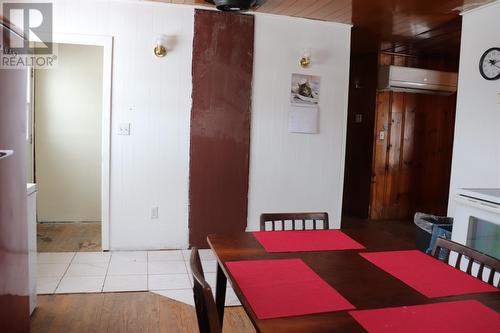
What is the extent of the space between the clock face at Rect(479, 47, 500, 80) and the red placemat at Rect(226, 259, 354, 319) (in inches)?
105

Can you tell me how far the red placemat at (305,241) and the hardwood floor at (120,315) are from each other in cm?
84

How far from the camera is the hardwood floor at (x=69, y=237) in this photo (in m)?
3.95

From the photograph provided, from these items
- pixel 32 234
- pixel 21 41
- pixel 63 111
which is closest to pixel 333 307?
pixel 21 41

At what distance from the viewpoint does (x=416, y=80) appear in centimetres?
528

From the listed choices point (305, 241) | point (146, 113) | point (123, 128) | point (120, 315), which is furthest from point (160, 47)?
point (305, 241)

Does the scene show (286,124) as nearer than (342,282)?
No

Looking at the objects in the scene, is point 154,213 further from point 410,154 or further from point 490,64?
point 410,154

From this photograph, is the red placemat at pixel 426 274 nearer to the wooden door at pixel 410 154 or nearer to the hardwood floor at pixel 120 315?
the hardwood floor at pixel 120 315

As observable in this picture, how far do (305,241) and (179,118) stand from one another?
2319mm

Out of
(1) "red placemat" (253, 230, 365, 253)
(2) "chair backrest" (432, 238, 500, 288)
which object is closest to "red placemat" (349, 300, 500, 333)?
(2) "chair backrest" (432, 238, 500, 288)

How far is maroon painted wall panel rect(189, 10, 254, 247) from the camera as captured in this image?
153 inches

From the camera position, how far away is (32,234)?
8.34 feet

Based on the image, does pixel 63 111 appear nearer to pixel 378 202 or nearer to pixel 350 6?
pixel 350 6

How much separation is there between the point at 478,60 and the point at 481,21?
32 cm
